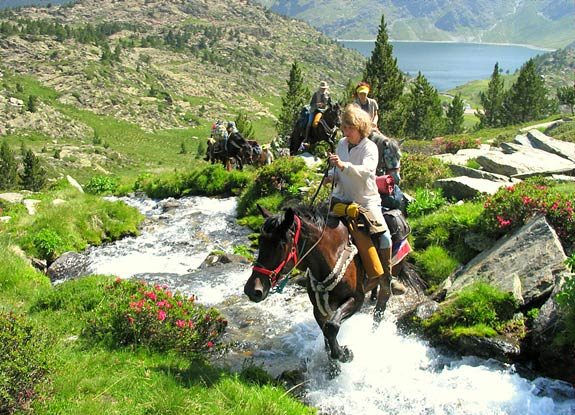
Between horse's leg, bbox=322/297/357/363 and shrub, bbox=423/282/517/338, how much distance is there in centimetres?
234

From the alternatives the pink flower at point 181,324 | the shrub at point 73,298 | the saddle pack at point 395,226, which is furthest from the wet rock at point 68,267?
the saddle pack at point 395,226

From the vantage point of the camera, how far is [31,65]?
171375 millimetres

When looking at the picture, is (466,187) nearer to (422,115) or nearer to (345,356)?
(345,356)

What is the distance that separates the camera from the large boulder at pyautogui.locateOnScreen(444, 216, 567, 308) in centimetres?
964

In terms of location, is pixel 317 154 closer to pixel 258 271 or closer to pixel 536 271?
pixel 536 271

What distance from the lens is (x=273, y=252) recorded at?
22.9 feet

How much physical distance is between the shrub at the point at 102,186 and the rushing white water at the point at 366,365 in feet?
51.1

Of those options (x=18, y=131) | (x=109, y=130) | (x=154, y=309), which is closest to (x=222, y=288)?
(x=154, y=309)

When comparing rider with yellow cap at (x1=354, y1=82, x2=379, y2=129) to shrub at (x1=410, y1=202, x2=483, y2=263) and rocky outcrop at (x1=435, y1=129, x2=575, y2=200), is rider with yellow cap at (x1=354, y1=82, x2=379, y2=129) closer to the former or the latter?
shrub at (x1=410, y1=202, x2=483, y2=263)

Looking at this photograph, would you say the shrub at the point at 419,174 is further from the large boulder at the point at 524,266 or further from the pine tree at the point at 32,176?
the pine tree at the point at 32,176

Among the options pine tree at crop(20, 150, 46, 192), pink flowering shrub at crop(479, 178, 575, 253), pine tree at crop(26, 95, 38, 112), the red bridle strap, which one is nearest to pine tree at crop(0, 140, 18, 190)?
pine tree at crop(20, 150, 46, 192)

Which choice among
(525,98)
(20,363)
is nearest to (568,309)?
(20,363)

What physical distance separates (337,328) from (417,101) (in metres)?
77.7

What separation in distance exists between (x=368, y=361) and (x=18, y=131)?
436ft
